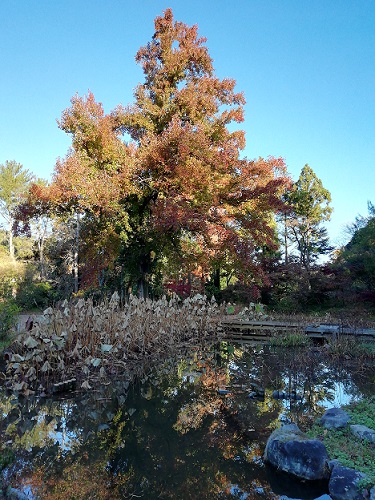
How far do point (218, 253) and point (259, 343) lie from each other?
9.01 feet

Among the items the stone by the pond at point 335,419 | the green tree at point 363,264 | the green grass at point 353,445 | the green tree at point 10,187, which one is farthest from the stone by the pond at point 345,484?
the green tree at point 10,187

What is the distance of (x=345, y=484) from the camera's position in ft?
7.97

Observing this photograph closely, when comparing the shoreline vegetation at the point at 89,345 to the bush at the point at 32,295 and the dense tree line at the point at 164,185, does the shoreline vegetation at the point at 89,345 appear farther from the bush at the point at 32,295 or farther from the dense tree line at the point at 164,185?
the bush at the point at 32,295

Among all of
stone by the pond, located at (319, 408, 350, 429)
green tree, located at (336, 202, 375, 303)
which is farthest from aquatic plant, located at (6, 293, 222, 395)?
green tree, located at (336, 202, 375, 303)

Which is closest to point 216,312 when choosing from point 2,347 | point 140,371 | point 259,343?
point 259,343

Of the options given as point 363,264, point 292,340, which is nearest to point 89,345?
point 292,340

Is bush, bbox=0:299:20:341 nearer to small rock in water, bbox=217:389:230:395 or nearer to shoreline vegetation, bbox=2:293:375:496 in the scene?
shoreline vegetation, bbox=2:293:375:496

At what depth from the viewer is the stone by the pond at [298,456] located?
2678 millimetres

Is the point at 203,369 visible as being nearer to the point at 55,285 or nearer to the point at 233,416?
the point at 233,416

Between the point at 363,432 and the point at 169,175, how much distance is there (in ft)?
28.2

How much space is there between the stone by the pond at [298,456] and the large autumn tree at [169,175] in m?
6.82

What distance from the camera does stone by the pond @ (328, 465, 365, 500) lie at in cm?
237

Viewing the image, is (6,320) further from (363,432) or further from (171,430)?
(363,432)

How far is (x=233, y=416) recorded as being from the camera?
3953 millimetres
